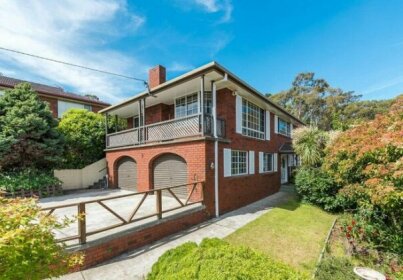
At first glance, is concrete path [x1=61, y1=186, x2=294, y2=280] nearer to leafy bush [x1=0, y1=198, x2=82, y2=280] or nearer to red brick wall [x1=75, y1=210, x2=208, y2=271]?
red brick wall [x1=75, y1=210, x2=208, y2=271]

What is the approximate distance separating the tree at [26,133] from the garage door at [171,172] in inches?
305

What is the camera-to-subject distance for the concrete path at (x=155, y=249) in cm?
462

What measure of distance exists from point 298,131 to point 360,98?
124ft

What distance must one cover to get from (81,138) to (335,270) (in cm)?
1732

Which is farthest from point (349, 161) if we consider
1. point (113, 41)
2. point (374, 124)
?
point (113, 41)

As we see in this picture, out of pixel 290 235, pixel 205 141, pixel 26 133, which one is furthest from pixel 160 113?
pixel 290 235

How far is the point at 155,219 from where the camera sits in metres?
6.70

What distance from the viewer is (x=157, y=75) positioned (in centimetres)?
1302

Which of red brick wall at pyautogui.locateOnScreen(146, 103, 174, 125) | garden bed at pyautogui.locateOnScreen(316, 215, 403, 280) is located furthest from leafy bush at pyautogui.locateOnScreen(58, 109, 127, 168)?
garden bed at pyautogui.locateOnScreen(316, 215, 403, 280)

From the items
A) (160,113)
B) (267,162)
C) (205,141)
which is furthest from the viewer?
(267,162)

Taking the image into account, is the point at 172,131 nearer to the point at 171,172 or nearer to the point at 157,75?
the point at 171,172

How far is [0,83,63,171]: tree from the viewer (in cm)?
1188

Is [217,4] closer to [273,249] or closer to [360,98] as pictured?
[273,249]

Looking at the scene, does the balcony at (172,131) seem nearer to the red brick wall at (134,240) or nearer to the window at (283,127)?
the red brick wall at (134,240)
